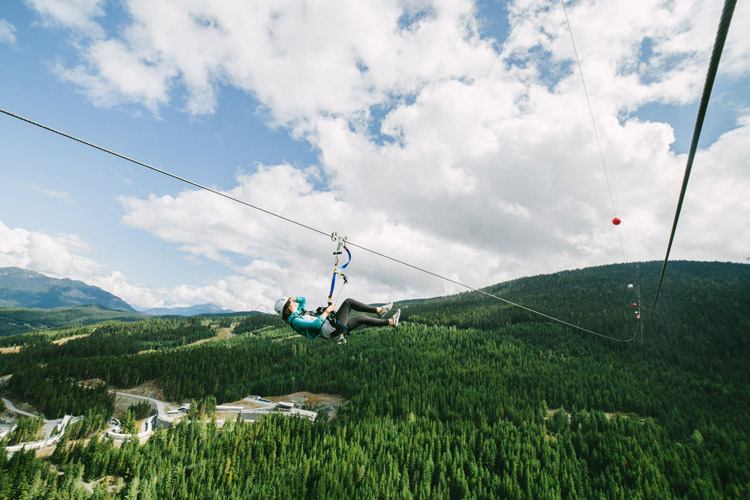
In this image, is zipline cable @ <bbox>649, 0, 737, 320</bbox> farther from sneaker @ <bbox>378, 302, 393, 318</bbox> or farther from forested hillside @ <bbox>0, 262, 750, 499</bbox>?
forested hillside @ <bbox>0, 262, 750, 499</bbox>

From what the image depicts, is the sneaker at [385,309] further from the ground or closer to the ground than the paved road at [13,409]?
further from the ground

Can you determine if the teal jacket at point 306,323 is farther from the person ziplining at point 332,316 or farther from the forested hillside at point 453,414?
the forested hillside at point 453,414

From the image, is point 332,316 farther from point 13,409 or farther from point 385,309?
point 13,409

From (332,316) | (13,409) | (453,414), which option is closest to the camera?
(332,316)

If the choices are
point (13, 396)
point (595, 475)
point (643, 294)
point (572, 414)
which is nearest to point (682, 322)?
point (643, 294)

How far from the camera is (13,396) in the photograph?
8731cm

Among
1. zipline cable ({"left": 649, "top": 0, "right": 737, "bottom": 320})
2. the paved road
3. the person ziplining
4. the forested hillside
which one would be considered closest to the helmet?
the person ziplining

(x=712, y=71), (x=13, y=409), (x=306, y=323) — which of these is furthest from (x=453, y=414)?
(x=13, y=409)

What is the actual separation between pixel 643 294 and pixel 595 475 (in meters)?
175

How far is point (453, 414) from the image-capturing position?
70875 millimetres

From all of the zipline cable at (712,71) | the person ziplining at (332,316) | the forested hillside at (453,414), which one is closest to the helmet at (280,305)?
the person ziplining at (332,316)

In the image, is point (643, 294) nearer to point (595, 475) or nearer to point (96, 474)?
point (595, 475)

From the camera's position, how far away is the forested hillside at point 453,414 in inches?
1865

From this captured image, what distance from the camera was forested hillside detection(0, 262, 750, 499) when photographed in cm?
4738
